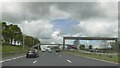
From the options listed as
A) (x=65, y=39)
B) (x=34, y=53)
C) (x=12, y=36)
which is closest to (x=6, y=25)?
(x=12, y=36)

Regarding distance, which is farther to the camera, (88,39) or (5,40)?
(88,39)

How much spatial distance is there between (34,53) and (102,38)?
3310 inches

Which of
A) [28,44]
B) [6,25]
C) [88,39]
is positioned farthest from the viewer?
[28,44]

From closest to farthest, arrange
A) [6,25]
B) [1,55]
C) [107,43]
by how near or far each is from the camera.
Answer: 1. [1,55]
2. [6,25]
3. [107,43]

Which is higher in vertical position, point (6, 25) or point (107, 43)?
point (6, 25)

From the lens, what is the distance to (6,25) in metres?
105

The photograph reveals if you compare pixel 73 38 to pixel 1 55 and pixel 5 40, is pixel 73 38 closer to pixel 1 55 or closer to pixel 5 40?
pixel 5 40

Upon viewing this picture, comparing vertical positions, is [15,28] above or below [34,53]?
above

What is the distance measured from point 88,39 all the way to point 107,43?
24.4 metres

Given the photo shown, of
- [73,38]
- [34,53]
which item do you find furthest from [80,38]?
[34,53]

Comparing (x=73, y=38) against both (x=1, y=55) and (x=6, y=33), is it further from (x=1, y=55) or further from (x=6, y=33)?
(x=1, y=55)

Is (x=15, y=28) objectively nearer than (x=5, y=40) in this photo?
No

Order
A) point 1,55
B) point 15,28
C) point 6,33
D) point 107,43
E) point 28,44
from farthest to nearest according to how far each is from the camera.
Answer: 1. point 28,44
2. point 107,43
3. point 15,28
4. point 6,33
5. point 1,55

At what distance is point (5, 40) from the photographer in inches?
3974
